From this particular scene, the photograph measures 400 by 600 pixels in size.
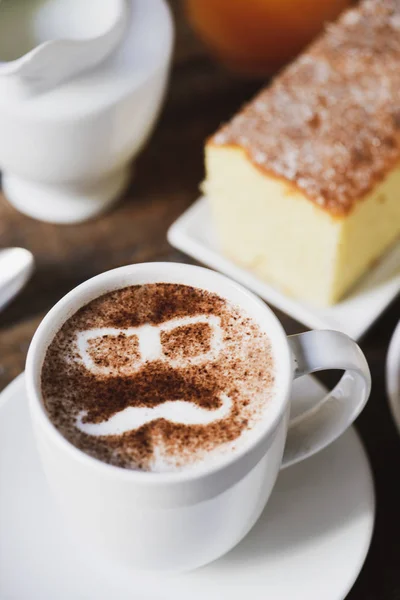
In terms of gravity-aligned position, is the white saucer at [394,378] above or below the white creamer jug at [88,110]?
above

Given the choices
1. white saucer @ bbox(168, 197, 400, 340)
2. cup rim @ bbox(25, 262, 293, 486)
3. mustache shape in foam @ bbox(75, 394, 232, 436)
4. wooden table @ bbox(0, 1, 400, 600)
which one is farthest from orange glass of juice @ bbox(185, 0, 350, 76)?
mustache shape in foam @ bbox(75, 394, 232, 436)

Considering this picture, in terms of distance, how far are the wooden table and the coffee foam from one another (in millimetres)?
297

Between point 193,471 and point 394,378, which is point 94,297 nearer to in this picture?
point 193,471

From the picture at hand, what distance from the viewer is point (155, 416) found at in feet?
2.36

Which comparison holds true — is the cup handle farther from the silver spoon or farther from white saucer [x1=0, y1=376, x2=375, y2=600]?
the silver spoon

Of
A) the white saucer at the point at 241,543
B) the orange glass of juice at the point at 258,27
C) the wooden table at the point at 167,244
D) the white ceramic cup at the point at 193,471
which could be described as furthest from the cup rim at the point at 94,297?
the orange glass of juice at the point at 258,27

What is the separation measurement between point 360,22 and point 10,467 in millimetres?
867

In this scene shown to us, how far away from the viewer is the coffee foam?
2.30ft

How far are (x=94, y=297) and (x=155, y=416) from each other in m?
0.15

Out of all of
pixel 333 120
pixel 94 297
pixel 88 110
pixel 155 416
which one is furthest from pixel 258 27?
pixel 155 416

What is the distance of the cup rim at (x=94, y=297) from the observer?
2.18ft

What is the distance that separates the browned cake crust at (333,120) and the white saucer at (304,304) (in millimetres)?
147

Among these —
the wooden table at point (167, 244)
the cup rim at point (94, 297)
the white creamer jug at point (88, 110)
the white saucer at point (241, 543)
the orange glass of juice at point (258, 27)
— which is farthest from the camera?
the orange glass of juice at point (258, 27)

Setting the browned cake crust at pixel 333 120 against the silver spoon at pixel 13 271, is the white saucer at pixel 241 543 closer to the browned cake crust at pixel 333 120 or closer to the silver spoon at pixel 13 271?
the silver spoon at pixel 13 271
